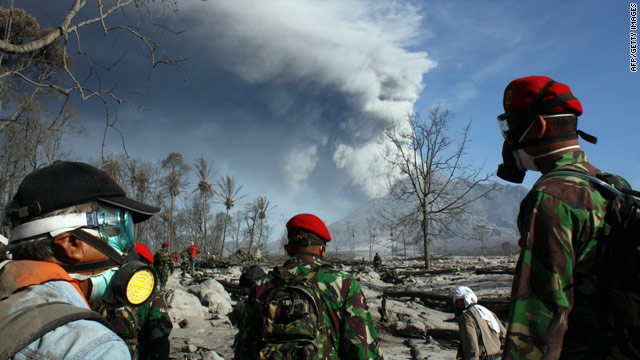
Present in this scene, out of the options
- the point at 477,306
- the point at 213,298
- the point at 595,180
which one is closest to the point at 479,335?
the point at 477,306

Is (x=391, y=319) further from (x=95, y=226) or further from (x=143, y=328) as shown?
(x=95, y=226)

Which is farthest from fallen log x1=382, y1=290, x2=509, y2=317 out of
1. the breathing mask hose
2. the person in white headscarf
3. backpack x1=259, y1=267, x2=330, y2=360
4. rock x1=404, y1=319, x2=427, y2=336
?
the breathing mask hose

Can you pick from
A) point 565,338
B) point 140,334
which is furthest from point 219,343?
point 565,338

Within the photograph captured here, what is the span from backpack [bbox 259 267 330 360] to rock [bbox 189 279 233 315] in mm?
8960

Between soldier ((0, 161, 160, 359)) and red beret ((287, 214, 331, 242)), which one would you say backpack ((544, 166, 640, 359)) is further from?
red beret ((287, 214, 331, 242))

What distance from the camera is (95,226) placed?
60.8 inches

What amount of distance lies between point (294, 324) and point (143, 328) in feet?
7.68

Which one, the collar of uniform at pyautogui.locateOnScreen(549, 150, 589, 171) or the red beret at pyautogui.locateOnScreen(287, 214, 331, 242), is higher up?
the collar of uniform at pyautogui.locateOnScreen(549, 150, 589, 171)

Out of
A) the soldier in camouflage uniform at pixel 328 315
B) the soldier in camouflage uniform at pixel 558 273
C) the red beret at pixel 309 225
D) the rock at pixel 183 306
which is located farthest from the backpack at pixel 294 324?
the rock at pixel 183 306

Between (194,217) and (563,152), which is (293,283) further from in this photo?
(194,217)

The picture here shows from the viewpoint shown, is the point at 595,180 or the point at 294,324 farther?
the point at 294,324

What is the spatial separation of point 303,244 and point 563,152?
204cm

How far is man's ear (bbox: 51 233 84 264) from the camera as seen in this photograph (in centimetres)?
140

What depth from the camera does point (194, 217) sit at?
186ft
